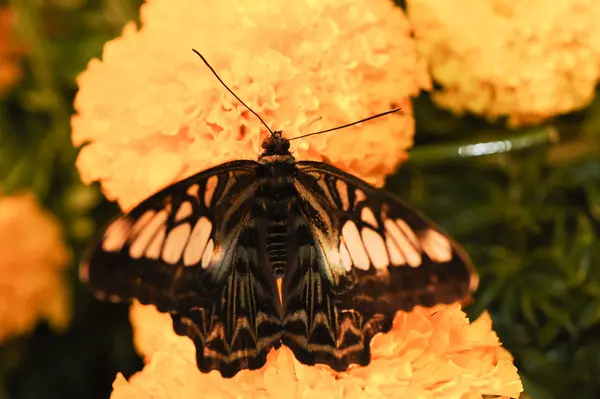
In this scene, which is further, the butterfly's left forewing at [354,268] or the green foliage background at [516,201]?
the green foliage background at [516,201]

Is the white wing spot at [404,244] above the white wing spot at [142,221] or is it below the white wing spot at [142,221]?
below

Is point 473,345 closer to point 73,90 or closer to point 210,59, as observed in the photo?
point 210,59

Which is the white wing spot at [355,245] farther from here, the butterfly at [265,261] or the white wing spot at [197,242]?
the white wing spot at [197,242]

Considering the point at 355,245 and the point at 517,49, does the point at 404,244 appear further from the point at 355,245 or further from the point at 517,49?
the point at 517,49

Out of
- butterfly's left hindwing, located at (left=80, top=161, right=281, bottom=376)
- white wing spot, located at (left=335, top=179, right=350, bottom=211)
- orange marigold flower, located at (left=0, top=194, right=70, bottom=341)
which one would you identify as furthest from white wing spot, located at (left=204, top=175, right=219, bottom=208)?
orange marigold flower, located at (left=0, top=194, right=70, bottom=341)

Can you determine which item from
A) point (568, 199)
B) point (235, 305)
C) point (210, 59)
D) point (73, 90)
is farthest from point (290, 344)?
point (73, 90)

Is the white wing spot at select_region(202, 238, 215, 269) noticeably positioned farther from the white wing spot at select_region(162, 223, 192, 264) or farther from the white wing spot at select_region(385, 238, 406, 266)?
the white wing spot at select_region(385, 238, 406, 266)

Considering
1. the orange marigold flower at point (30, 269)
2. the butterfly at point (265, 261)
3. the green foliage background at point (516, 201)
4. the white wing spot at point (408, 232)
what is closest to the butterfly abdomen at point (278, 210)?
the butterfly at point (265, 261)

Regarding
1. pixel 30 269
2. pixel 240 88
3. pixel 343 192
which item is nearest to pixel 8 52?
pixel 30 269
